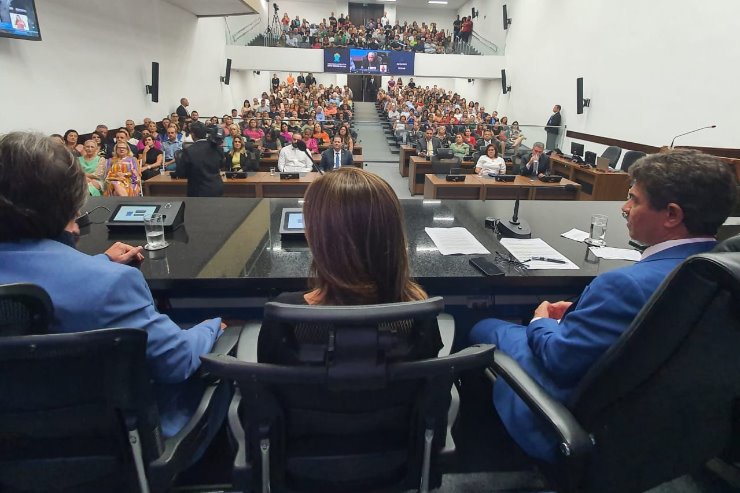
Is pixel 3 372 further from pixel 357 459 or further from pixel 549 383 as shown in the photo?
pixel 549 383

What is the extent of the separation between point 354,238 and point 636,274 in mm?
693

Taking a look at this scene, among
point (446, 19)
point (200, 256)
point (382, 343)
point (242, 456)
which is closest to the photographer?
point (382, 343)

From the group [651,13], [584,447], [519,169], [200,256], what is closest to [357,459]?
[584,447]

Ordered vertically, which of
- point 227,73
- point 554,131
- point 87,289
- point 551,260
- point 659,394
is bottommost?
point 659,394

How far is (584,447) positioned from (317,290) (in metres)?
0.69

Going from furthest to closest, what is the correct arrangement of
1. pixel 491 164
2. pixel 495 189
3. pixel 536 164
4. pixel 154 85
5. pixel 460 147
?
pixel 154 85 < pixel 460 147 < pixel 491 164 < pixel 536 164 < pixel 495 189

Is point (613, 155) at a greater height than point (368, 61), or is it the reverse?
point (368, 61)

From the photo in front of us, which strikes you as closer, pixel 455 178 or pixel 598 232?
pixel 598 232

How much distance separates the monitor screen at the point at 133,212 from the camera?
1668 millimetres

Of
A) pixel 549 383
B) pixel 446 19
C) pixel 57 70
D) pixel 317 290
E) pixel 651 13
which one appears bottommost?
pixel 549 383

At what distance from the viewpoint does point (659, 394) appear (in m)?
0.87

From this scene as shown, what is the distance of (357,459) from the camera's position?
84cm

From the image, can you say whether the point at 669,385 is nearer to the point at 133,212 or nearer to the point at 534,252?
the point at 534,252

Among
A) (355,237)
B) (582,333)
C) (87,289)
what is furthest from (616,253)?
(87,289)
